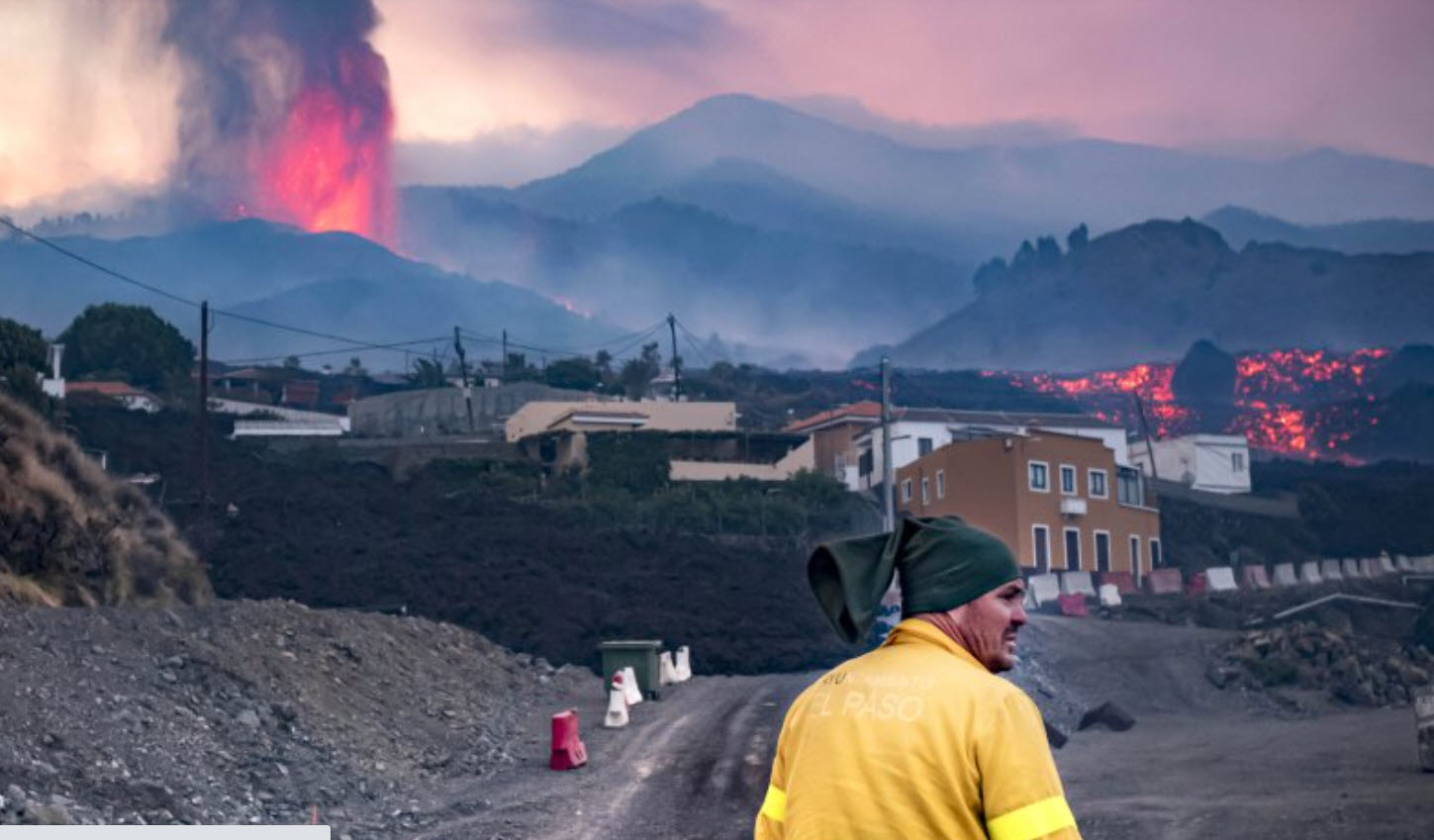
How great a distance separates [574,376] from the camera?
122812 millimetres

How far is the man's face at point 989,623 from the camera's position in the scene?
12.0ft

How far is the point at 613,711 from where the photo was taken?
96.5 ft

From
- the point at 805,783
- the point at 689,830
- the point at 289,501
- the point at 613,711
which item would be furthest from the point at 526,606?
the point at 805,783

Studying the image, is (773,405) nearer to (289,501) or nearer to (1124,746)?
(289,501)

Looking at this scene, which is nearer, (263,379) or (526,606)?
(526,606)

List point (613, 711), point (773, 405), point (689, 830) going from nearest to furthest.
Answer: point (689, 830)
point (613, 711)
point (773, 405)

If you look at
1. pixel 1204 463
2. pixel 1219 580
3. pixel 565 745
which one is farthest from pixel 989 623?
pixel 1204 463

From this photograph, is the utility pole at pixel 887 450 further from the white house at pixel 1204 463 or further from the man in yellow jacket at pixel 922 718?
the white house at pixel 1204 463

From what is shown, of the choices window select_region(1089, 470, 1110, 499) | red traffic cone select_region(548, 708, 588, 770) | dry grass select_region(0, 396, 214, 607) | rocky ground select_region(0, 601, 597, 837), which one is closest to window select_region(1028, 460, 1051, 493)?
window select_region(1089, 470, 1110, 499)

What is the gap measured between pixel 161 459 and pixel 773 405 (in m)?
62.0

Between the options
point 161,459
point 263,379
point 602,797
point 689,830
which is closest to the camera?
point 689,830

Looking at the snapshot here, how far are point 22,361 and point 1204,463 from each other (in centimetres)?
6814

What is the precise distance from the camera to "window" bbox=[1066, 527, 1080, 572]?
66.9 meters

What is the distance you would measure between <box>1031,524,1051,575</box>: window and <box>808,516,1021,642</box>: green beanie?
62.4 m
